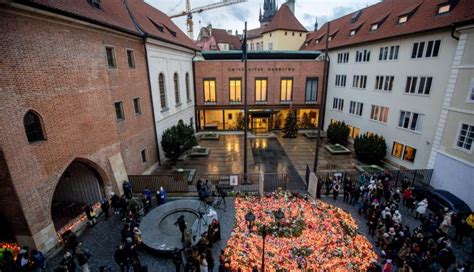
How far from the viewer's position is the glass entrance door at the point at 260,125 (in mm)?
33938

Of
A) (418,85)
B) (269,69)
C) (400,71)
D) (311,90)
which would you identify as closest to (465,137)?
(418,85)

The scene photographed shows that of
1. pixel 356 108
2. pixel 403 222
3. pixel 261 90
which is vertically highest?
pixel 261 90

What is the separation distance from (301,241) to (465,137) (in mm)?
13347

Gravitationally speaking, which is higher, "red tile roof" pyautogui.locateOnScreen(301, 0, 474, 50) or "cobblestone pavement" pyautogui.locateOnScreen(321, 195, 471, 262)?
"red tile roof" pyautogui.locateOnScreen(301, 0, 474, 50)

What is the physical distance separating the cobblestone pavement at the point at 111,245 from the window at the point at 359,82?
20.8 m

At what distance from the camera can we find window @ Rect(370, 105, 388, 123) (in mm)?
22609

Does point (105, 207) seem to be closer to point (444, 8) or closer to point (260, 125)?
point (260, 125)

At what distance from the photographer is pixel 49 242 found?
1125 cm

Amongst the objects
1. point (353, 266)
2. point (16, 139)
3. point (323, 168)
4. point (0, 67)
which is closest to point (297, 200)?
point (353, 266)

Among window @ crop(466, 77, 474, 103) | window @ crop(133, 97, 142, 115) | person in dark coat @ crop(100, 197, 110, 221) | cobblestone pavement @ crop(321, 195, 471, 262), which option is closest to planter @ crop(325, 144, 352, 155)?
cobblestone pavement @ crop(321, 195, 471, 262)

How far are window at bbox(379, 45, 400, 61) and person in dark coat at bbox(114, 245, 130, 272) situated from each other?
84.5 feet

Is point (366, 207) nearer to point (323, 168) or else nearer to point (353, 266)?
point (353, 266)

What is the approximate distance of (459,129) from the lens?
15359mm

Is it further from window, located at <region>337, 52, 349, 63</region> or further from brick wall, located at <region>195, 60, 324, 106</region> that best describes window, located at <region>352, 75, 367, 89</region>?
brick wall, located at <region>195, 60, 324, 106</region>
